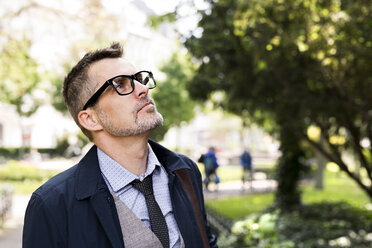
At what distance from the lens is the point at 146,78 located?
89.2 inches

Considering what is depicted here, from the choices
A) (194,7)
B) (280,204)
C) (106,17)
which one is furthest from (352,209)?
(106,17)

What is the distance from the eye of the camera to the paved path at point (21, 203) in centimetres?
936

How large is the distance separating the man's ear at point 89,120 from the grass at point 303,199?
366 inches

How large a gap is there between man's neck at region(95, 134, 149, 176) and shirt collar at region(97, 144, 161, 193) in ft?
0.11

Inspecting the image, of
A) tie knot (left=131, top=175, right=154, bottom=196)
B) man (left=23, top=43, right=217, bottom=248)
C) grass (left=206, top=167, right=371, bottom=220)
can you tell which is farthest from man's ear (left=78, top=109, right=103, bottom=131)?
grass (left=206, top=167, right=371, bottom=220)

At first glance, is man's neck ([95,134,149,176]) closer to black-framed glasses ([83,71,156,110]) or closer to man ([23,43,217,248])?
man ([23,43,217,248])

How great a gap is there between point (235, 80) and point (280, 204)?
5.21 meters

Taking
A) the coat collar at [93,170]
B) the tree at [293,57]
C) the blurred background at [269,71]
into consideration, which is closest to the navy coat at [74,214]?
the coat collar at [93,170]

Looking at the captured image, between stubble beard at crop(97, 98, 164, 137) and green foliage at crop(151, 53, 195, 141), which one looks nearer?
stubble beard at crop(97, 98, 164, 137)

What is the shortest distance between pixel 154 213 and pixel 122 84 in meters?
0.67

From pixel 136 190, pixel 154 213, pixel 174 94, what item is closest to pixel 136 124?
pixel 136 190

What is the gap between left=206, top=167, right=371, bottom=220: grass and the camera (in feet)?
41.1

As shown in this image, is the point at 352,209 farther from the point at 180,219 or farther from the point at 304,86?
the point at 180,219

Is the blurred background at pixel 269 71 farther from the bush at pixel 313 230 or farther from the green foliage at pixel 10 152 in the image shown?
the green foliage at pixel 10 152
